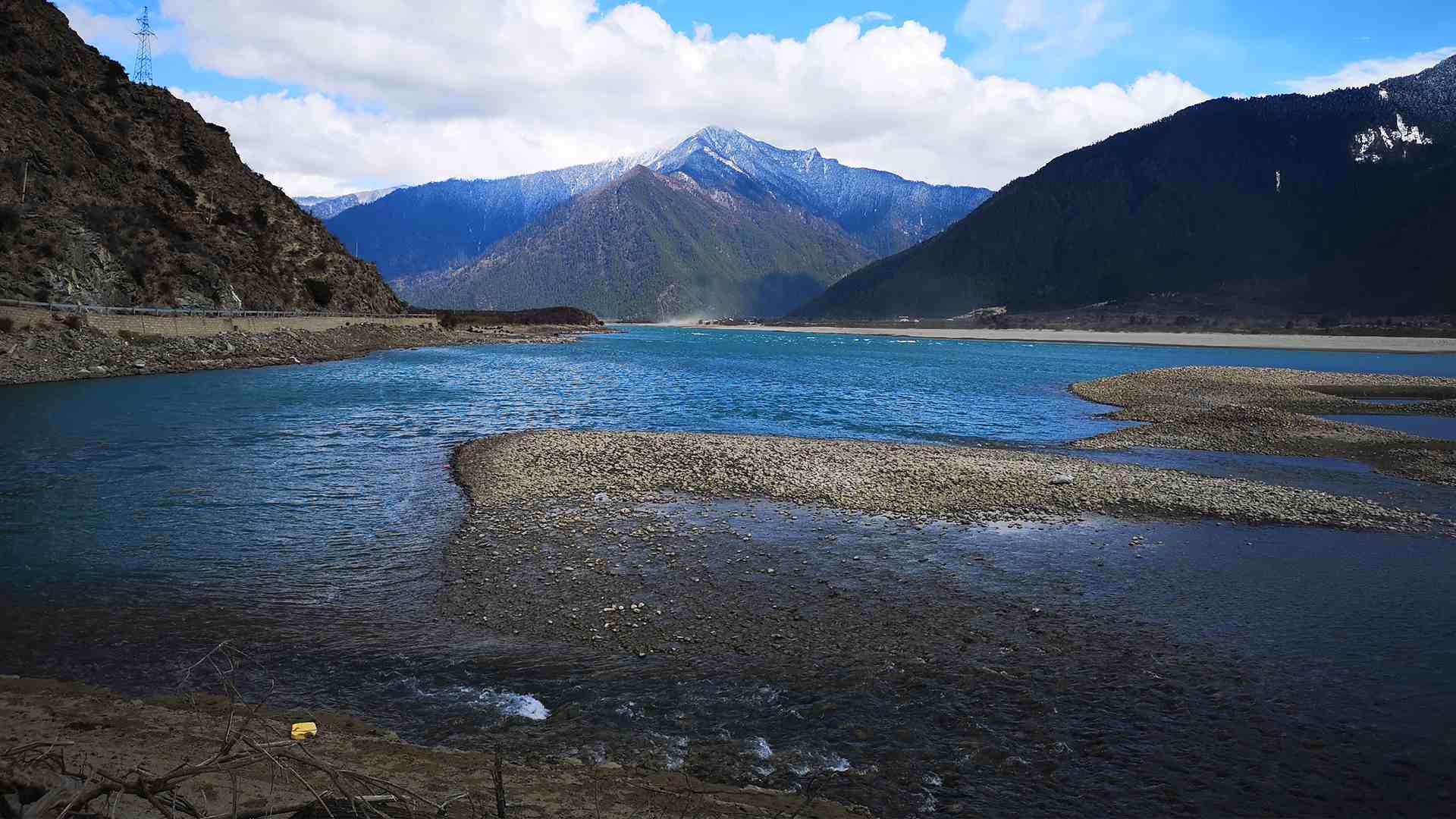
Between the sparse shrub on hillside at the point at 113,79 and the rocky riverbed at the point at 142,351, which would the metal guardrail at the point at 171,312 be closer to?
the rocky riverbed at the point at 142,351

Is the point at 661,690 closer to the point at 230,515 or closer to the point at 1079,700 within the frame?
the point at 1079,700

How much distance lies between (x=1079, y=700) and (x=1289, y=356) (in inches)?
4390

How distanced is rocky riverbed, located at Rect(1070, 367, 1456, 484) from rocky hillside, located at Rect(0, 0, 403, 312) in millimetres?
65034

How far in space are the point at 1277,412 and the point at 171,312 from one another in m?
70.2

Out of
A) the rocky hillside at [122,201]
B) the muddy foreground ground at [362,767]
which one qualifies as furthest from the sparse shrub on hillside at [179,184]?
the muddy foreground ground at [362,767]

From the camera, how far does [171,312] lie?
57.3 m

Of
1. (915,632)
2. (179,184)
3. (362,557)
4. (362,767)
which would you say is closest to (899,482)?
(915,632)

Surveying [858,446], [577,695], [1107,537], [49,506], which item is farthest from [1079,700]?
[49,506]

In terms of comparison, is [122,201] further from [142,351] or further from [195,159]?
[142,351]

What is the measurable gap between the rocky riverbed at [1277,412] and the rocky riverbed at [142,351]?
5283cm

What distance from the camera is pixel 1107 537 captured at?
16.2 meters

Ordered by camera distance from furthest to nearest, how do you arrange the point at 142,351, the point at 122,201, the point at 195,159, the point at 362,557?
1. the point at 195,159
2. the point at 122,201
3. the point at 142,351
4. the point at 362,557

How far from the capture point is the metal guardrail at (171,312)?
→ 154 ft

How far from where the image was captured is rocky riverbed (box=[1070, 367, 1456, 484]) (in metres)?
26.7
